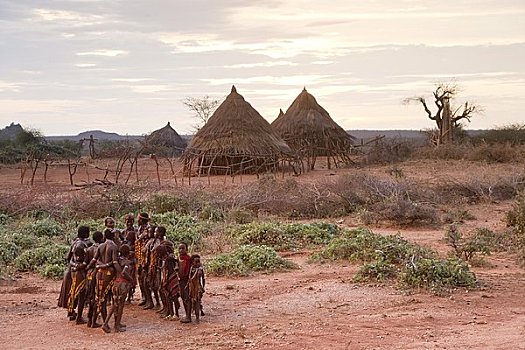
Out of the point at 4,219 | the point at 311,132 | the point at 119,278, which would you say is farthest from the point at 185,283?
the point at 311,132

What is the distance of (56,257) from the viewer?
984 cm

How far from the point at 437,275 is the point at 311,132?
2052 centimetres

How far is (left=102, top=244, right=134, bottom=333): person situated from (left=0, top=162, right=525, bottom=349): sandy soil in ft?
0.38

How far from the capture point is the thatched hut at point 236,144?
77.2 ft

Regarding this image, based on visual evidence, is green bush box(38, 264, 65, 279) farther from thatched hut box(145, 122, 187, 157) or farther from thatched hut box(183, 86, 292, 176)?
thatched hut box(145, 122, 187, 157)

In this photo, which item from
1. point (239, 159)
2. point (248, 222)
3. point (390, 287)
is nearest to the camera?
point (390, 287)

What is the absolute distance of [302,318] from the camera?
277 inches

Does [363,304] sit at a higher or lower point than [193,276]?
lower

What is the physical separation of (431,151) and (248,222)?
19.0m

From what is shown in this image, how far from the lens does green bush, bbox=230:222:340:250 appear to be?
11227mm

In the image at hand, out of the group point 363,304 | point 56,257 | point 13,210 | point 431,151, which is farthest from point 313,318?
Answer: point 431,151

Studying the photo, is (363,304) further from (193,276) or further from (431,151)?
(431,151)

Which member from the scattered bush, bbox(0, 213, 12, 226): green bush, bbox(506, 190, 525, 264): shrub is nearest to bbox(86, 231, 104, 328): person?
the scattered bush

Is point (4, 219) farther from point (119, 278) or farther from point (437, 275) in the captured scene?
point (437, 275)
